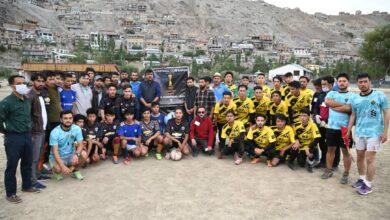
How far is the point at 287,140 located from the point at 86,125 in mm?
4309

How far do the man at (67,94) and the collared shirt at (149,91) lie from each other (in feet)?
5.95

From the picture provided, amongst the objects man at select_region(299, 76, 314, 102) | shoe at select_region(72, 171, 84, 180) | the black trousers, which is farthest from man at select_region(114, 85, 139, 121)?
man at select_region(299, 76, 314, 102)

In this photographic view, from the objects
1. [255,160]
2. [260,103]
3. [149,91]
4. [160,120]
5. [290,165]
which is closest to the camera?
[290,165]

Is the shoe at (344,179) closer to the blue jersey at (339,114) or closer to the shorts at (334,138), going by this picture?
the shorts at (334,138)

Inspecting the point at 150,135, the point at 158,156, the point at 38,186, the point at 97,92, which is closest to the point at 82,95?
the point at 97,92

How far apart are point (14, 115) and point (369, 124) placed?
18.2 ft

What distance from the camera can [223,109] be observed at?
7789mm

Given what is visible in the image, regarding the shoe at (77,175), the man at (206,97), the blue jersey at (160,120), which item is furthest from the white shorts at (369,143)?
the shoe at (77,175)

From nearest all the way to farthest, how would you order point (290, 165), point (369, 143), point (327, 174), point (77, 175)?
point (369, 143) → point (77, 175) → point (327, 174) → point (290, 165)

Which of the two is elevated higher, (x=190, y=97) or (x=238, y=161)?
(x=190, y=97)

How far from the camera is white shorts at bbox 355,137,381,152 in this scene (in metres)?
5.18

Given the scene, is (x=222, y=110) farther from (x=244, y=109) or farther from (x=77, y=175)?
(x=77, y=175)

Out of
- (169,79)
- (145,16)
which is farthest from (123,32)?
(169,79)

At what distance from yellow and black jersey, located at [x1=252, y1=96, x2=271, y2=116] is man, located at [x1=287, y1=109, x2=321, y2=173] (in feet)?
3.25
